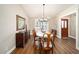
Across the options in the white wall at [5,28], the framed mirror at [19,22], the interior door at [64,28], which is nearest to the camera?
the white wall at [5,28]

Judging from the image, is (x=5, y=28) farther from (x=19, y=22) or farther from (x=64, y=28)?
(x=64, y=28)

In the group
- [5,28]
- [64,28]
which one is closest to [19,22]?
[5,28]

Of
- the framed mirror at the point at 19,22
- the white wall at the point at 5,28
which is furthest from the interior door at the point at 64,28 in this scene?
the white wall at the point at 5,28

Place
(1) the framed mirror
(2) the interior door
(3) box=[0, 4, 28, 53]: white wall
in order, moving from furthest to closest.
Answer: (2) the interior door, (1) the framed mirror, (3) box=[0, 4, 28, 53]: white wall

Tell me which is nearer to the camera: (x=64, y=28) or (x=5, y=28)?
(x=5, y=28)

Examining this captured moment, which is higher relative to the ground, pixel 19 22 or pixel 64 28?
pixel 19 22

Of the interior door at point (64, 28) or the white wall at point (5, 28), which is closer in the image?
the white wall at point (5, 28)

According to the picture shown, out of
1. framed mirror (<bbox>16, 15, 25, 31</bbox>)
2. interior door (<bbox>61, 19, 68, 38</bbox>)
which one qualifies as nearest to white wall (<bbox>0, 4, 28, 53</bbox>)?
framed mirror (<bbox>16, 15, 25, 31</bbox>)

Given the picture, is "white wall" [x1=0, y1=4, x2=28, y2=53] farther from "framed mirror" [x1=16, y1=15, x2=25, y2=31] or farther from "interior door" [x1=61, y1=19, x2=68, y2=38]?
"interior door" [x1=61, y1=19, x2=68, y2=38]

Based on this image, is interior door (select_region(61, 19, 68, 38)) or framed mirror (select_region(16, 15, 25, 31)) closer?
framed mirror (select_region(16, 15, 25, 31))

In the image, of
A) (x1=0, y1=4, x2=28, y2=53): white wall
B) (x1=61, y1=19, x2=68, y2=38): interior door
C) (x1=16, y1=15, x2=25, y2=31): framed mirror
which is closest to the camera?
(x1=0, y1=4, x2=28, y2=53): white wall

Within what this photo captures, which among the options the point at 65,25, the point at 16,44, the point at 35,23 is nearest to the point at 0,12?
the point at 16,44

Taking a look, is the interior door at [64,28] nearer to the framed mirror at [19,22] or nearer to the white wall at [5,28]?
the framed mirror at [19,22]
